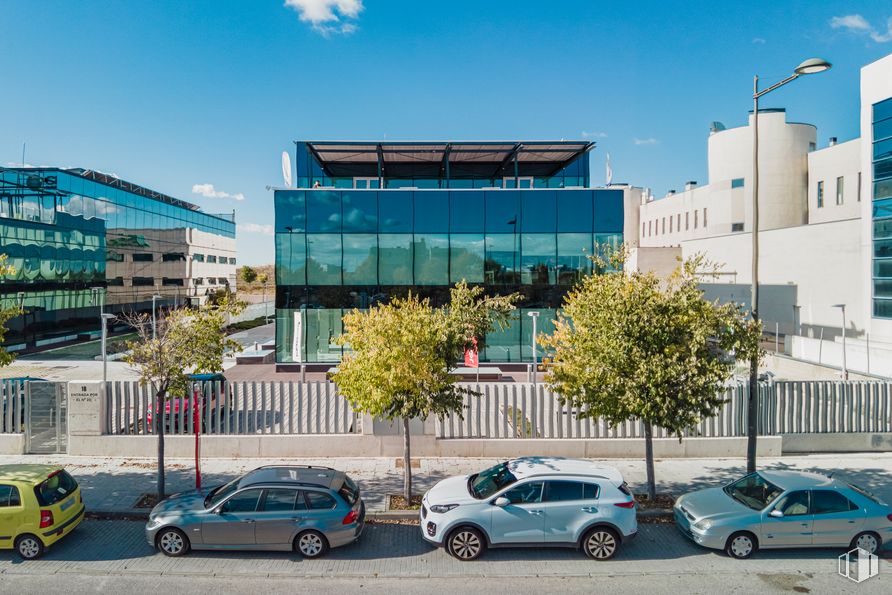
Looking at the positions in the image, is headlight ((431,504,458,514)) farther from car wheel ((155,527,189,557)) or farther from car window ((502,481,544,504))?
car wheel ((155,527,189,557))

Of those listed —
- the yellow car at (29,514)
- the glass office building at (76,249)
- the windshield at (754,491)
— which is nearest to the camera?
the yellow car at (29,514)

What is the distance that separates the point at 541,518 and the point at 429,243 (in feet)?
65.9

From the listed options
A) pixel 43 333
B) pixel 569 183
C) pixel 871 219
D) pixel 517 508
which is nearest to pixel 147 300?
pixel 43 333

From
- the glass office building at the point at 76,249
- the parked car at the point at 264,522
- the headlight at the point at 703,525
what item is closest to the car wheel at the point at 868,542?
the headlight at the point at 703,525

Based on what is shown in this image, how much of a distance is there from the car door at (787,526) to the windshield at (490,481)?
4.20m

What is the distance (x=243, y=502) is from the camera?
9.21 m

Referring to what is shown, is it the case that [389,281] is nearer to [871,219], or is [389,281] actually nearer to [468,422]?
[468,422]

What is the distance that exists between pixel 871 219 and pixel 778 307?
1127 cm

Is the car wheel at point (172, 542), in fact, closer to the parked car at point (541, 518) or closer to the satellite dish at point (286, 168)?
the parked car at point (541, 518)

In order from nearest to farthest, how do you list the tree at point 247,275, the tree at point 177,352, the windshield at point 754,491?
the windshield at point 754,491, the tree at point 177,352, the tree at point 247,275

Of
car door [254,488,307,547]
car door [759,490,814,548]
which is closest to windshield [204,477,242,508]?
car door [254,488,307,547]

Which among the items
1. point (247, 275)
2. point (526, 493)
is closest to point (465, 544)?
point (526, 493)

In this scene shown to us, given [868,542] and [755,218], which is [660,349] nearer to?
[755,218]

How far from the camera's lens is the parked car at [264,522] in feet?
29.9
